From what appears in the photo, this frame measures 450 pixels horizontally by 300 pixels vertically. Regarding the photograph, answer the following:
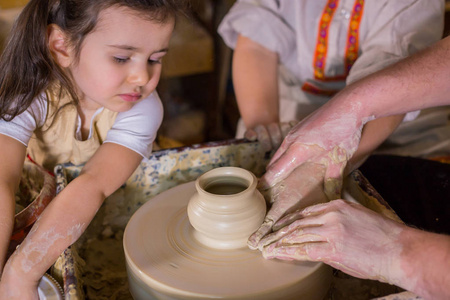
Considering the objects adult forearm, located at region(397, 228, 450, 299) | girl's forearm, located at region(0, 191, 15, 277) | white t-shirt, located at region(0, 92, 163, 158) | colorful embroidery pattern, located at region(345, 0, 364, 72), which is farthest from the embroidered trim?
girl's forearm, located at region(0, 191, 15, 277)

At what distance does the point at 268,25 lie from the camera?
6.14ft

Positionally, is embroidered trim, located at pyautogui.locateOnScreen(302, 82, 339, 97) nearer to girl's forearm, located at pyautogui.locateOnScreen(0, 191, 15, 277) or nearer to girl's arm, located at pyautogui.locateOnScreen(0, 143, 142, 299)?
girl's arm, located at pyautogui.locateOnScreen(0, 143, 142, 299)

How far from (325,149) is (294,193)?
6.3 inches

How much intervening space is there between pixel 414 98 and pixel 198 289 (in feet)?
2.63

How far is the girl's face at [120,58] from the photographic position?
1233mm

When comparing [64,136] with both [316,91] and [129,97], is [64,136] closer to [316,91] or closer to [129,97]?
[129,97]

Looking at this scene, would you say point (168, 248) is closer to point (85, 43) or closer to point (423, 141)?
point (85, 43)

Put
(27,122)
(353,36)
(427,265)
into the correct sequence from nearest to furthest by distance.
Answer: (427,265), (27,122), (353,36)

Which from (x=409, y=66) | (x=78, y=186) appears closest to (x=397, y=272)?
(x=409, y=66)

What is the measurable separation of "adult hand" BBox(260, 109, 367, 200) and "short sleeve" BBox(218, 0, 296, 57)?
71 cm

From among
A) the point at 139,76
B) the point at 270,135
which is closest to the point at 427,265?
the point at 270,135

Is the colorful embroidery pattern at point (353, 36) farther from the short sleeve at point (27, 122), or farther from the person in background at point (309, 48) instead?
the short sleeve at point (27, 122)

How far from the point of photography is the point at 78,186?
1.22 meters

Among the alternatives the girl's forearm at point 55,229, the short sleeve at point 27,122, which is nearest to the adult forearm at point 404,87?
the girl's forearm at point 55,229
